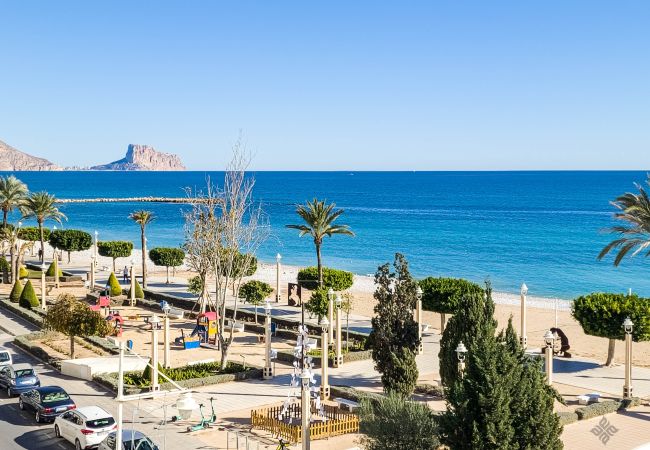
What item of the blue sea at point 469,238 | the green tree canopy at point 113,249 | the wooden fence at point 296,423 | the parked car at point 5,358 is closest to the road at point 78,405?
the parked car at point 5,358

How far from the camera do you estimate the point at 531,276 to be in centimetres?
6353

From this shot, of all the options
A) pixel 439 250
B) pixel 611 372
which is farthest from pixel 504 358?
pixel 439 250

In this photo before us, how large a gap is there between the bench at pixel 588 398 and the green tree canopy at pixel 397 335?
19.5ft

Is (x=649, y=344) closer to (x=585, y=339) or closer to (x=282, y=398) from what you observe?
(x=585, y=339)

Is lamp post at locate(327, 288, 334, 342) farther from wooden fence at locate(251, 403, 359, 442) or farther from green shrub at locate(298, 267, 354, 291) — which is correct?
green shrub at locate(298, 267, 354, 291)

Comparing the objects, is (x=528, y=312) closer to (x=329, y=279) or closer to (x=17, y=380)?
(x=329, y=279)

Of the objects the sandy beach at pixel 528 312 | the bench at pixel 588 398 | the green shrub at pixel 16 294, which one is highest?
the green shrub at pixel 16 294

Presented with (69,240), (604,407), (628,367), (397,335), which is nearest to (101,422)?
(397,335)

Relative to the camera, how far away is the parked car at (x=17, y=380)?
23.4 m

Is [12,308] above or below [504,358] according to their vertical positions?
below

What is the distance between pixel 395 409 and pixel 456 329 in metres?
6.36

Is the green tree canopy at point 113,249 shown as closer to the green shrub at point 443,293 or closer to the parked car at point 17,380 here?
the green shrub at point 443,293

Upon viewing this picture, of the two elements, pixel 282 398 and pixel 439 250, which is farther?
pixel 439 250

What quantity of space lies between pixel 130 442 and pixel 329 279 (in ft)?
85.4
